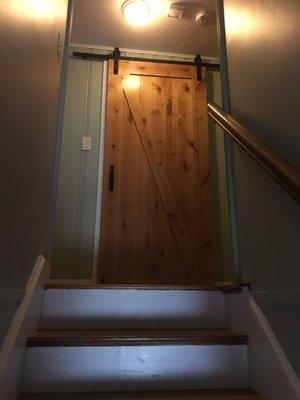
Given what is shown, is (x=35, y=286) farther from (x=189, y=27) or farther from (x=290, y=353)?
(x=189, y=27)

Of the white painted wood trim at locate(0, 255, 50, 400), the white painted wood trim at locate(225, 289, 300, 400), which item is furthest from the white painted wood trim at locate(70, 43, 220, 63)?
the white painted wood trim at locate(225, 289, 300, 400)

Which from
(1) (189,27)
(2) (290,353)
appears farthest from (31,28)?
(1) (189,27)

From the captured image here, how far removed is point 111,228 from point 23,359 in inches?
65.6

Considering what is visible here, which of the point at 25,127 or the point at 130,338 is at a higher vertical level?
the point at 25,127

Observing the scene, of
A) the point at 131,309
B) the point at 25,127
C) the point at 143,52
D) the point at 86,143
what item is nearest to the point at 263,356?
the point at 131,309

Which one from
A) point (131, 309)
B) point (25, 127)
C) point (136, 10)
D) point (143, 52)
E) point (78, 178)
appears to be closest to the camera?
point (25, 127)

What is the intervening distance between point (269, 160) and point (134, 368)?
930 millimetres

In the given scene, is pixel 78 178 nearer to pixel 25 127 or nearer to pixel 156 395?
pixel 25 127

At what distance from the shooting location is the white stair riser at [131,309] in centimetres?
153

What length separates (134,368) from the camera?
4.17ft

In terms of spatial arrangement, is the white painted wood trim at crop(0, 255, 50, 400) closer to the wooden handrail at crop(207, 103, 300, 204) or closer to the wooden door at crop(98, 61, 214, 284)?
the wooden handrail at crop(207, 103, 300, 204)

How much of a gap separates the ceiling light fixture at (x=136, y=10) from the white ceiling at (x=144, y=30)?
2.5 inches

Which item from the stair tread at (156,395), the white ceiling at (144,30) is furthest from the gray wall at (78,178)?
the stair tread at (156,395)

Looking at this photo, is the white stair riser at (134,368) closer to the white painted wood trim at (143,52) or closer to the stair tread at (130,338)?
the stair tread at (130,338)
